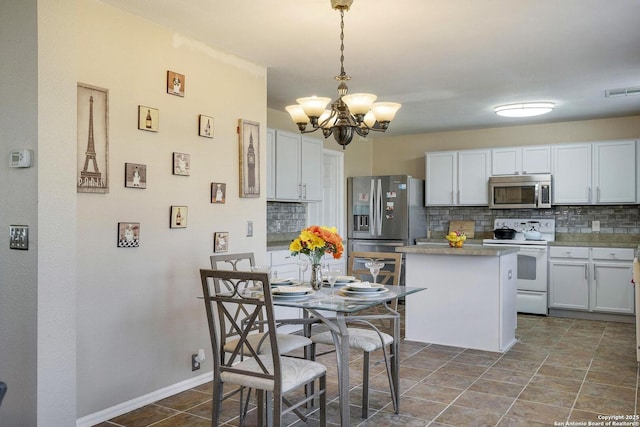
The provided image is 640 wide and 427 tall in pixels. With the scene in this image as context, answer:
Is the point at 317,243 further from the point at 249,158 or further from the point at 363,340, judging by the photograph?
the point at 249,158

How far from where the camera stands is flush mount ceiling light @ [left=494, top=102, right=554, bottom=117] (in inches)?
218

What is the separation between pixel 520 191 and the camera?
259 inches

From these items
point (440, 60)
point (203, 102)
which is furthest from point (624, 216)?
point (203, 102)

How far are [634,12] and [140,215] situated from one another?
10.4 ft

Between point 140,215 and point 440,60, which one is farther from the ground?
point 440,60

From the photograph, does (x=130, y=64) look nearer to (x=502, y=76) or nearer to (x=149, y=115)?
(x=149, y=115)

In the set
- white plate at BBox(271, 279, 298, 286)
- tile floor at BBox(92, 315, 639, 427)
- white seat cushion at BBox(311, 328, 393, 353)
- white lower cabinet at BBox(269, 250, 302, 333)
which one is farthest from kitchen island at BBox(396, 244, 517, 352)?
white plate at BBox(271, 279, 298, 286)

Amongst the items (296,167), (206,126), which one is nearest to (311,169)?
(296,167)

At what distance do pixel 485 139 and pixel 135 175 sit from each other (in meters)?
5.21

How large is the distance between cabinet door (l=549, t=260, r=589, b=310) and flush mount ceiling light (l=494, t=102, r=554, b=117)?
1782mm

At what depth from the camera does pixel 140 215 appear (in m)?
3.26

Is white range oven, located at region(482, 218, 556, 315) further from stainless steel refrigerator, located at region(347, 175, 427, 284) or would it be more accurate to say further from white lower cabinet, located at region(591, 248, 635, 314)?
stainless steel refrigerator, located at region(347, 175, 427, 284)

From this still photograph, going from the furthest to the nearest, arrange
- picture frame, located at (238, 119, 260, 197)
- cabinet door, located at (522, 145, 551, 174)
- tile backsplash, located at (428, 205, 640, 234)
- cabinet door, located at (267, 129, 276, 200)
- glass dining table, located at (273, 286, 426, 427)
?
cabinet door, located at (522, 145, 551, 174)
tile backsplash, located at (428, 205, 640, 234)
cabinet door, located at (267, 129, 276, 200)
picture frame, located at (238, 119, 260, 197)
glass dining table, located at (273, 286, 426, 427)

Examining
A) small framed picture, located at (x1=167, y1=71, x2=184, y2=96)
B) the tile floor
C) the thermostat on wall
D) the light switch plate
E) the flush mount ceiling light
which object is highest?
the flush mount ceiling light
